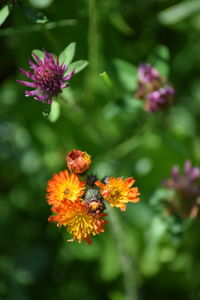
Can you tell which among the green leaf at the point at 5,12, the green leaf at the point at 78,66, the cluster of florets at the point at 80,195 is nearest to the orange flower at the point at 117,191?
the cluster of florets at the point at 80,195

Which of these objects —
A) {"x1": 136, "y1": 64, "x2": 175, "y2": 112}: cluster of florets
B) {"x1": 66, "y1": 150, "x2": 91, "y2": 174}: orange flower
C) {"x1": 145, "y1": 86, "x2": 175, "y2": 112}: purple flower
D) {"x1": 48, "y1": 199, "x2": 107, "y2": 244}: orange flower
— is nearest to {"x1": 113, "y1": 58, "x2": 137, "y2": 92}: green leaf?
{"x1": 136, "y1": 64, "x2": 175, "y2": 112}: cluster of florets

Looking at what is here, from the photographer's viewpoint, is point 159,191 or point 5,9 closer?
point 5,9

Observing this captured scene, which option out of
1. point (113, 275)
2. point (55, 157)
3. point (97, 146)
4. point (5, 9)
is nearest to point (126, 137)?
point (97, 146)

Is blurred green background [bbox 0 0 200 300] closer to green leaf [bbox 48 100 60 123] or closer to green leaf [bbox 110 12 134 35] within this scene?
green leaf [bbox 110 12 134 35]

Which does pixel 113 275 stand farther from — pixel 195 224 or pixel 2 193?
pixel 2 193

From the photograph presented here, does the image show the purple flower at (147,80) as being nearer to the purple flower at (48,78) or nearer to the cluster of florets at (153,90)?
the cluster of florets at (153,90)

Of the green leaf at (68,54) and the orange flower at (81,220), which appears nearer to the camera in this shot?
the orange flower at (81,220)
